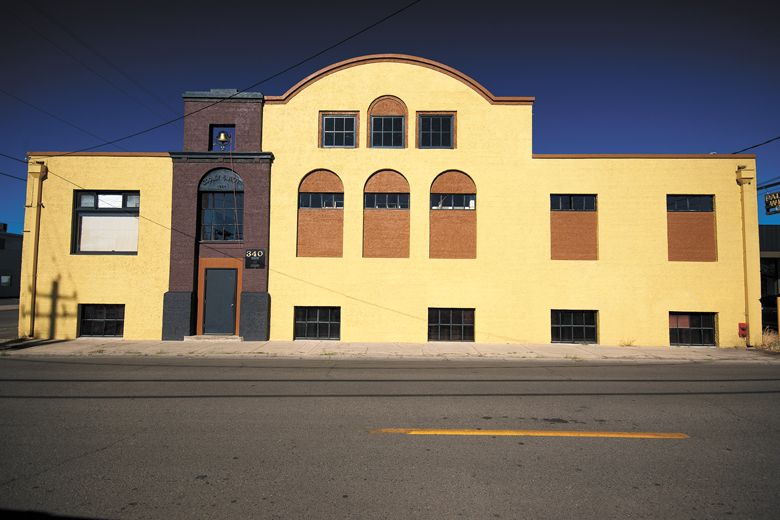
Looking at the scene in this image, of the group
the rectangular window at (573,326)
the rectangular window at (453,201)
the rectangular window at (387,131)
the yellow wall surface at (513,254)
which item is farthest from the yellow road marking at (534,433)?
the rectangular window at (387,131)

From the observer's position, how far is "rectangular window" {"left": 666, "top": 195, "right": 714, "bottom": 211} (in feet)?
53.3

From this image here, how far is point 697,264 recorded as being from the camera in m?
15.9

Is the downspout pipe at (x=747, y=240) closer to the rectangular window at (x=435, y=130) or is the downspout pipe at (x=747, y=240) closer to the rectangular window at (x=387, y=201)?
the rectangular window at (x=435, y=130)

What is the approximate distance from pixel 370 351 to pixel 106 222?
11803 millimetres

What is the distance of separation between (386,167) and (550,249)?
7.06m

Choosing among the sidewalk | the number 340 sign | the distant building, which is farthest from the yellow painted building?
the distant building

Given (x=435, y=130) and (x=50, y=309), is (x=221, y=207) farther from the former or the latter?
(x=435, y=130)

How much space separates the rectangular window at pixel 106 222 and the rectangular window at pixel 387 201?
902 centimetres

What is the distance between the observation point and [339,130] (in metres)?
17.0

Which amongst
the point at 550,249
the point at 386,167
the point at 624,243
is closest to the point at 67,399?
the point at 386,167

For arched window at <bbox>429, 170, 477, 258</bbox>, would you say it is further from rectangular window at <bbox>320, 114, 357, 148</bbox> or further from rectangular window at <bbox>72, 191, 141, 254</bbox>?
rectangular window at <bbox>72, 191, 141, 254</bbox>

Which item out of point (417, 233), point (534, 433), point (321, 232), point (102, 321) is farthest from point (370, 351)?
point (102, 321)

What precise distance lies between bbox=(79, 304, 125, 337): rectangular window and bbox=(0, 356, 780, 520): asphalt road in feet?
→ 25.3

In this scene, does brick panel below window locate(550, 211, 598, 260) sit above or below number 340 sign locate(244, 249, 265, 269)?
above
